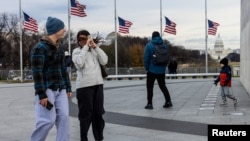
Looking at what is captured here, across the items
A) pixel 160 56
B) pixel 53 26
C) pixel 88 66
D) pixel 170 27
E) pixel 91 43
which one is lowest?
pixel 88 66

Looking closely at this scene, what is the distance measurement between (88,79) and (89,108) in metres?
0.45

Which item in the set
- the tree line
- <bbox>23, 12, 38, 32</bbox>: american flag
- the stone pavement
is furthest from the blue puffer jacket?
the tree line

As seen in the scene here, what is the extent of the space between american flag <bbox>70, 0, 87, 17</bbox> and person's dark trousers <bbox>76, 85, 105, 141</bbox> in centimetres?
2518

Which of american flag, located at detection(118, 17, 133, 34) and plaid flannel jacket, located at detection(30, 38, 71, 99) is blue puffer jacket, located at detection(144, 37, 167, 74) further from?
american flag, located at detection(118, 17, 133, 34)

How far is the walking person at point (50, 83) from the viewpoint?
17.8ft

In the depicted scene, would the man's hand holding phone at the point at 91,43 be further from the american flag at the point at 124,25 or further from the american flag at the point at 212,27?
the american flag at the point at 212,27

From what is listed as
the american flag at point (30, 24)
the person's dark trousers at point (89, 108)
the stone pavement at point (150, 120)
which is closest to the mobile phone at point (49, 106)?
the person's dark trousers at point (89, 108)

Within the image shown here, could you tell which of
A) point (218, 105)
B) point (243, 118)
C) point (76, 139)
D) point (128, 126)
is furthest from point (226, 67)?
point (76, 139)

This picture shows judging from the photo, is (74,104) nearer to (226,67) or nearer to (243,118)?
(226,67)

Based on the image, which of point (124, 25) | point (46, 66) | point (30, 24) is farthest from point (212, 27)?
point (46, 66)

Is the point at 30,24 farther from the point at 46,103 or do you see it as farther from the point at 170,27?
the point at 46,103

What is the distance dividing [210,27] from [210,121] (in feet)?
101

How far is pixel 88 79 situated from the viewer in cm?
673

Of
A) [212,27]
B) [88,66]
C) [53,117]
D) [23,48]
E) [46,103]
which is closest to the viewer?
[46,103]
